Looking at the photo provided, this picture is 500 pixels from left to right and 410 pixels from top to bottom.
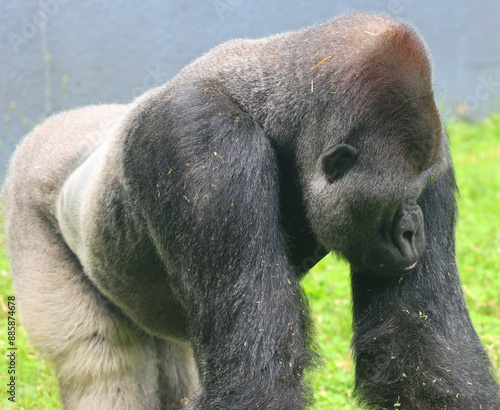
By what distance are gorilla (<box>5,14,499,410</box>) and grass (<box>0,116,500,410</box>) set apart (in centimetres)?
50

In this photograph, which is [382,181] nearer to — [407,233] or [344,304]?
[407,233]

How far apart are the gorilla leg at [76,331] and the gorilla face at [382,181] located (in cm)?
188

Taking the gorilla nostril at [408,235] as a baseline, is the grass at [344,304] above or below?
below

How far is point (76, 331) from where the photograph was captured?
4230 millimetres

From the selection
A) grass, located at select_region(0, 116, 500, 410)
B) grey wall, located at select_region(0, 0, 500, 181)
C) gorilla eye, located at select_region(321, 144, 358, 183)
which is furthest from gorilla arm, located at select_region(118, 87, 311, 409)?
grey wall, located at select_region(0, 0, 500, 181)

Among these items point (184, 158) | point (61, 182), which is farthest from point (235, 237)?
point (61, 182)

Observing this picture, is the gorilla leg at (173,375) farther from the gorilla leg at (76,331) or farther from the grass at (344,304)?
the grass at (344,304)

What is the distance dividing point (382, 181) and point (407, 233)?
29 centimetres

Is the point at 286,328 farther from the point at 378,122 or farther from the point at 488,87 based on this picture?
the point at 488,87

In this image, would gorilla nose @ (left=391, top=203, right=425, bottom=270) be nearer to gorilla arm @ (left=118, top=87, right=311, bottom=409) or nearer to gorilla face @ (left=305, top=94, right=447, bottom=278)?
gorilla face @ (left=305, top=94, right=447, bottom=278)

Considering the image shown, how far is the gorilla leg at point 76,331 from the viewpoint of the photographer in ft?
13.8

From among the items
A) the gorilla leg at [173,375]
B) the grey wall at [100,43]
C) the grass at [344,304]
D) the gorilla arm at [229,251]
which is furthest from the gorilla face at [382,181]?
the grey wall at [100,43]

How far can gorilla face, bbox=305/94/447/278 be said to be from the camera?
9.75 ft

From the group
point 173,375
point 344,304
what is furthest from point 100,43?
point 173,375
